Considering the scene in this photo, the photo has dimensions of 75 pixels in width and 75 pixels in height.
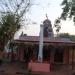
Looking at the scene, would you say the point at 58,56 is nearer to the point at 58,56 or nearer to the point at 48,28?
the point at 58,56

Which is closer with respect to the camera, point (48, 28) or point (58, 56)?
point (58, 56)

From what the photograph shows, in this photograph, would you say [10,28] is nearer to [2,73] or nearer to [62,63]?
[62,63]

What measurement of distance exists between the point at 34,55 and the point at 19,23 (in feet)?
14.3

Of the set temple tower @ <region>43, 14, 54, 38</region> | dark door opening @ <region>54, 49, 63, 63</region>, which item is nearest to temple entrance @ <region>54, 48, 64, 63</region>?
dark door opening @ <region>54, 49, 63, 63</region>

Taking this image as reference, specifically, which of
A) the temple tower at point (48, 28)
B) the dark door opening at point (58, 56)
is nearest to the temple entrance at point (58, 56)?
the dark door opening at point (58, 56)

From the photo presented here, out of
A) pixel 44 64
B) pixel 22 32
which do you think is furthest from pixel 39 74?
pixel 22 32

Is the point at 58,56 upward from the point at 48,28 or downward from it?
downward

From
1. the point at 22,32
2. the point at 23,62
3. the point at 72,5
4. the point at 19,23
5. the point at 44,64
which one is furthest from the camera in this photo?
the point at 22,32

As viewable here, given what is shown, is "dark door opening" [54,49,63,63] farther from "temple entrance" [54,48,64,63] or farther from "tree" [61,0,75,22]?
"tree" [61,0,75,22]

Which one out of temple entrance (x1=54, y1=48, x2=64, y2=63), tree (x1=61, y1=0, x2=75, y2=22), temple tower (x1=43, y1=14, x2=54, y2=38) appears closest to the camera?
tree (x1=61, y1=0, x2=75, y2=22)

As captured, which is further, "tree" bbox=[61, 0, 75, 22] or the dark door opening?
the dark door opening

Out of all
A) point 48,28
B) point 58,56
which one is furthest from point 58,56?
point 48,28

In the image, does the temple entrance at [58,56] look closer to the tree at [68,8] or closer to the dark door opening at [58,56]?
the dark door opening at [58,56]

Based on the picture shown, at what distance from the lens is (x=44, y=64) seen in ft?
87.0
